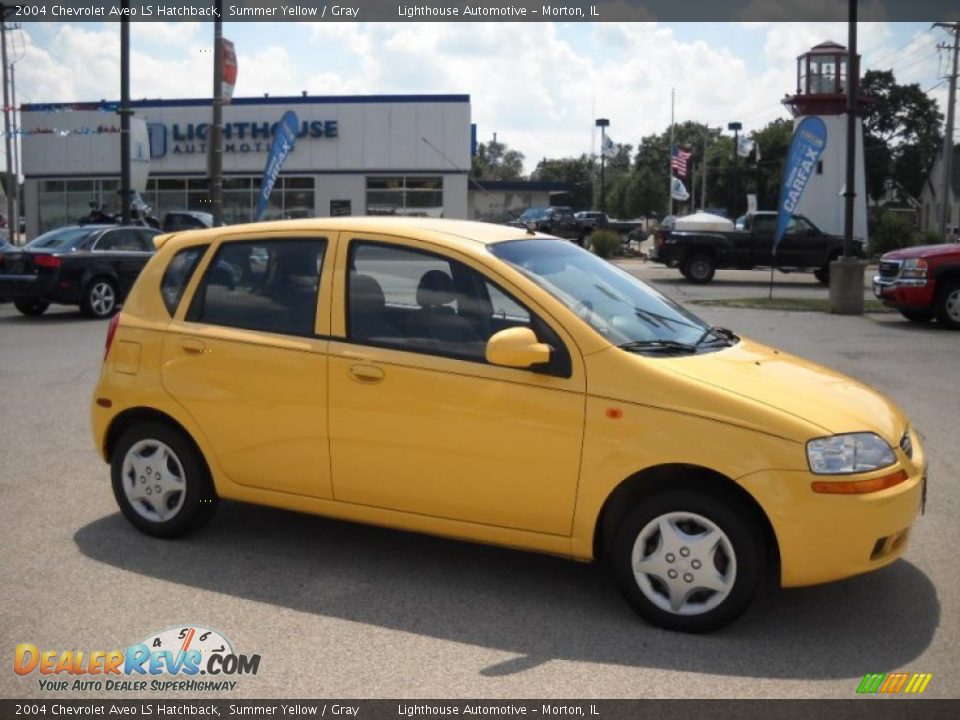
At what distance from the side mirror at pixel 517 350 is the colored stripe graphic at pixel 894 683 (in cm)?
177

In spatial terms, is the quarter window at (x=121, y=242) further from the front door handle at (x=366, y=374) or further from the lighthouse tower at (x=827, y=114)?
the lighthouse tower at (x=827, y=114)

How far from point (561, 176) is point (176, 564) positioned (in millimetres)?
118599

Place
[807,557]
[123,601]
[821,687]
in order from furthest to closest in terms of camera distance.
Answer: [123,601] < [807,557] < [821,687]

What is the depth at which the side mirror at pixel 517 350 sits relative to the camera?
4.54 meters

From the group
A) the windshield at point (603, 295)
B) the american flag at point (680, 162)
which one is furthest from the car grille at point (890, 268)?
the american flag at point (680, 162)

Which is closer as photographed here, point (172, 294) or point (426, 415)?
point (426, 415)

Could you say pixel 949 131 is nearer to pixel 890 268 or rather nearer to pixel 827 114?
pixel 827 114

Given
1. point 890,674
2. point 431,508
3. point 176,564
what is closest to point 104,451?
point 176,564

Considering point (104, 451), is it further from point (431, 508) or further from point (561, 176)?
point (561, 176)

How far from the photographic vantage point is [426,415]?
15.9 ft

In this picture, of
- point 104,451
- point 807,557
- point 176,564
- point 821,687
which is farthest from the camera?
point 104,451

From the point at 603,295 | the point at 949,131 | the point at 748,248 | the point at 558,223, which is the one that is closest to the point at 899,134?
the point at 949,131

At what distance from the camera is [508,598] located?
4.91 m

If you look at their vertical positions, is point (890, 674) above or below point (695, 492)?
below
